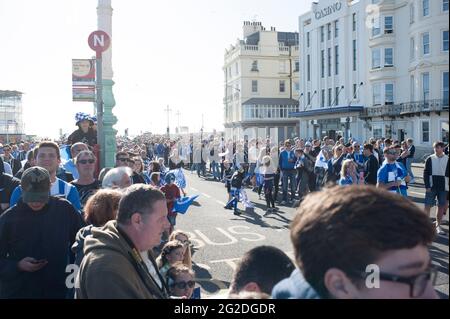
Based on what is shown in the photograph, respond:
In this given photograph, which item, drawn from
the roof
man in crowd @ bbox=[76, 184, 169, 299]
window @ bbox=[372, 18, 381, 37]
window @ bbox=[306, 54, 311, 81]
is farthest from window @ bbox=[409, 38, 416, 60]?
man in crowd @ bbox=[76, 184, 169, 299]

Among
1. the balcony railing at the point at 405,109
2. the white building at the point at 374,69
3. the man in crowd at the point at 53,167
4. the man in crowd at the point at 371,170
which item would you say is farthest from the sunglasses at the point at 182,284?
the balcony railing at the point at 405,109

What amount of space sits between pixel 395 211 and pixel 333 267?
9.6 inches

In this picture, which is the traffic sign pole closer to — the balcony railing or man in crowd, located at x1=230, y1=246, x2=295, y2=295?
man in crowd, located at x1=230, y1=246, x2=295, y2=295

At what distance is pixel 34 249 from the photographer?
3338 mm

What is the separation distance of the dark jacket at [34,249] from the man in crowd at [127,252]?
1105 millimetres

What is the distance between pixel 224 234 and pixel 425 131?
2986cm

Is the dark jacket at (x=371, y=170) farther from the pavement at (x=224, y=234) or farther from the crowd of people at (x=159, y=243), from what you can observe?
the crowd of people at (x=159, y=243)

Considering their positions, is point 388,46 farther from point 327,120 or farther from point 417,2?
point 327,120

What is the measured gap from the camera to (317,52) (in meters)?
48.3

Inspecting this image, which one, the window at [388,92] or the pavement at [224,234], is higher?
the window at [388,92]

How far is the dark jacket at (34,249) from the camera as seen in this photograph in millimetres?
3301

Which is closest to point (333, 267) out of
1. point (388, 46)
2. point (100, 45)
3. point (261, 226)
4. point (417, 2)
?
point (100, 45)

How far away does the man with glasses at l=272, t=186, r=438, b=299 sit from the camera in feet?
4.22

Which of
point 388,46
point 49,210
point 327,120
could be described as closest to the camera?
point 49,210
